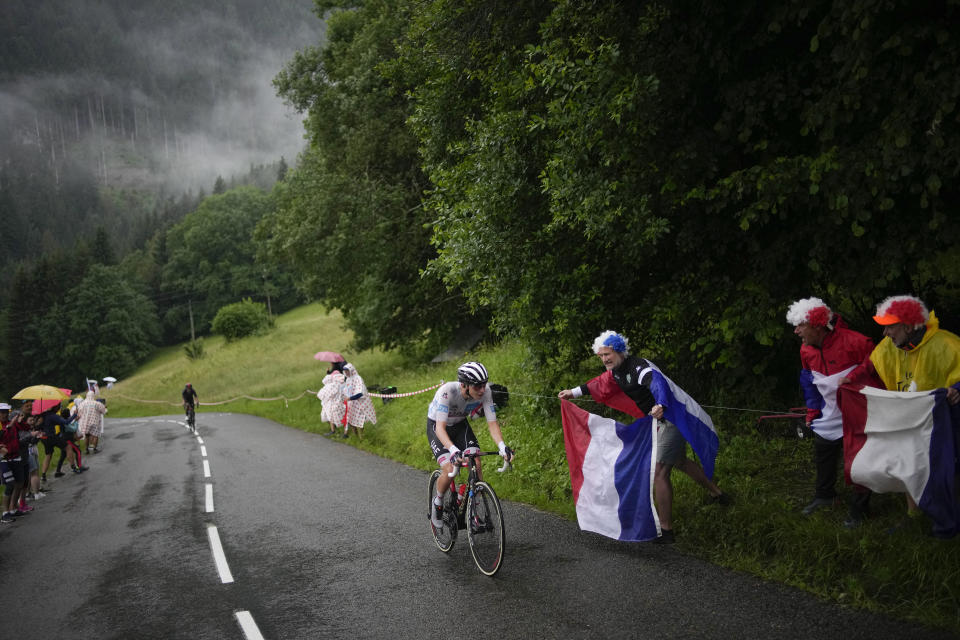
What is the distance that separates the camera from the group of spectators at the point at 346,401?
17.7 meters

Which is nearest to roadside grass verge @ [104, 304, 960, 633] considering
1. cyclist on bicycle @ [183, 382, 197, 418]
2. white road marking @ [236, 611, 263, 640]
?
white road marking @ [236, 611, 263, 640]

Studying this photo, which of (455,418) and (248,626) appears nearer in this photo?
(248,626)

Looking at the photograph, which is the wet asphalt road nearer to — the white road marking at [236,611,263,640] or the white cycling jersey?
the white road marking at [236,611,263,640]

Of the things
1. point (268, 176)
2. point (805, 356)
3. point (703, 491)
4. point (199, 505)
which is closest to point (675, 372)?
point (703, 491)

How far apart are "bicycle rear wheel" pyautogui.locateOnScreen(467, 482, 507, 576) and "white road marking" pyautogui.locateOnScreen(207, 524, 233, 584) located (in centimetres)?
253

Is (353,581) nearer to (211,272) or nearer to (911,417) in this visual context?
(911,417)

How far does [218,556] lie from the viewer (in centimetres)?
776

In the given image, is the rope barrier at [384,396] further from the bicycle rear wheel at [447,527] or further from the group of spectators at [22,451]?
the group of spectators at [22,451]

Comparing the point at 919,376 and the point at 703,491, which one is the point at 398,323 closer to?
the point at 703,491

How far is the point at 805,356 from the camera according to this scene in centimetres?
643

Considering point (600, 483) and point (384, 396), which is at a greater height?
point (600, 483)

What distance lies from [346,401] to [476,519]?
1247cm

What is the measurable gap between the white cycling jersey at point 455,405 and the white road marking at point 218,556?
104 inches

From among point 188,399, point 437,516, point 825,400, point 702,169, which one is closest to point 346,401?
point 188,399
